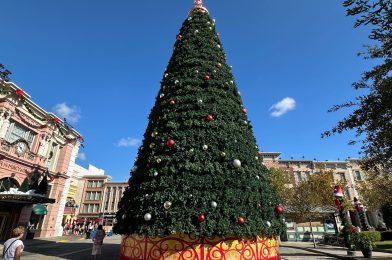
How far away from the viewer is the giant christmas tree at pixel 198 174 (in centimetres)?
520

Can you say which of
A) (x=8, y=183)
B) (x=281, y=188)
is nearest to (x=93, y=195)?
(x=8, y=183)

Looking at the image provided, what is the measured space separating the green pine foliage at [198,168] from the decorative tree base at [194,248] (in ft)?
0.90

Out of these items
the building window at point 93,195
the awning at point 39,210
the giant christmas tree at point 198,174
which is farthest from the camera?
the building window at point 93,195

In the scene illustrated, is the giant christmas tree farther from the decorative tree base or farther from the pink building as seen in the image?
the pink building

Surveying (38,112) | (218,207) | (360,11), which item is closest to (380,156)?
(360,11)

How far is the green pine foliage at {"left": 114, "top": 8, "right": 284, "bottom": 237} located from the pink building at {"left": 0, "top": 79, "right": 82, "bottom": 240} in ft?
43.4

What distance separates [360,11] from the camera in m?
5.02

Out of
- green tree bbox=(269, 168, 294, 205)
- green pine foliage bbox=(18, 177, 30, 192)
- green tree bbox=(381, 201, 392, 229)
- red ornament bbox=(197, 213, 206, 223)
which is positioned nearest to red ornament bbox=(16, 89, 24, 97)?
green pine foliage bbox=(18, 177, 30, 192)

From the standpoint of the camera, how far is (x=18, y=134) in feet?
59.9

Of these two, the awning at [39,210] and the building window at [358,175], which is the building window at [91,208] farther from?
the building window at [358,175]

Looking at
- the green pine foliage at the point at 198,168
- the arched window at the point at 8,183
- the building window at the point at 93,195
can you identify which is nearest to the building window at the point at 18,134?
the arched window at the point at 8,183

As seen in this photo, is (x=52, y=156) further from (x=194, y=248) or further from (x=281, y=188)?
(x=281, y=188)

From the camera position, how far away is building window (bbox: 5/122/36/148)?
685 inches

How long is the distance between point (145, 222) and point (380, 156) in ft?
28.2
